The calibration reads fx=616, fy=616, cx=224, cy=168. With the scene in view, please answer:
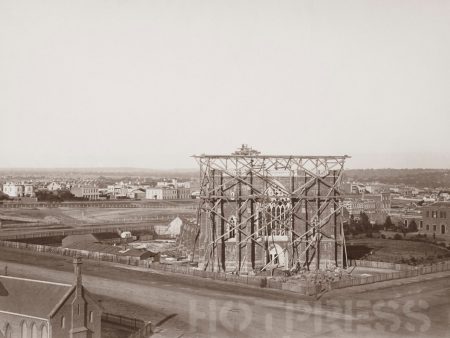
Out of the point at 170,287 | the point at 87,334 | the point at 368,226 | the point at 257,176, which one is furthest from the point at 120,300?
the point at 368,226

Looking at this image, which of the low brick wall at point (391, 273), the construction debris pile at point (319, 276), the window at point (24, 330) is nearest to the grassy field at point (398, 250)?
the low brick wall at point (391, 273)

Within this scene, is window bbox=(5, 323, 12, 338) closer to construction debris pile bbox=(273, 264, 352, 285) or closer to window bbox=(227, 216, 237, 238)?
construction debris pile bbox=(273, 264, 352, 285)

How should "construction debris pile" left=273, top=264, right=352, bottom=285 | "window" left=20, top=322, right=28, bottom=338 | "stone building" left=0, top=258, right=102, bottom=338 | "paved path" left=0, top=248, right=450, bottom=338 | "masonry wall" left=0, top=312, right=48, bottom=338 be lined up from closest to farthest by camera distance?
1. "stone building" left=0, top=258, right=102, bottom=338
2. "masonry wall" left=0, top=312, right=48, bottom=338
3. "window" left=20, top=322, right=28, bottom=338
4. "paved path" left=0, top=248, right=450, bottom=338
5. "construction debris pile" left=273, top=264, right=352, bottom=285

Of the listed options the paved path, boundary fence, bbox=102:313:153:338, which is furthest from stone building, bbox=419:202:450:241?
boundary fence, bbox=102:313:153:338

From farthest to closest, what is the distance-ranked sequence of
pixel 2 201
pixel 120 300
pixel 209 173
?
1. pixel 2 201
2. pixel 209 173
3. pixel 120 300

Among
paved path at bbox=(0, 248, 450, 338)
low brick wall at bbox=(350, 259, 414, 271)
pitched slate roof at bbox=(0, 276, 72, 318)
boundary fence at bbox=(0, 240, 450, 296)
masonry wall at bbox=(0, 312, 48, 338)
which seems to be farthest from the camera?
low brick wall at bbox=(350, 259, 414, 271)

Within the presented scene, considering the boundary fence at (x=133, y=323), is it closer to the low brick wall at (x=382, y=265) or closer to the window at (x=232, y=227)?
the window at (x=232, y=227)

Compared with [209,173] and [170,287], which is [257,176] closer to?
[209,173]
